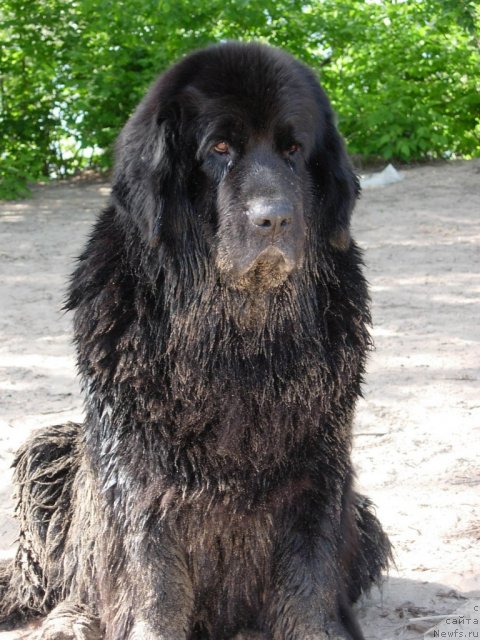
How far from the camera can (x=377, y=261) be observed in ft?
25.2

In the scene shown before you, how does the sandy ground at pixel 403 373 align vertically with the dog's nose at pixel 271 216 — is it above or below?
below

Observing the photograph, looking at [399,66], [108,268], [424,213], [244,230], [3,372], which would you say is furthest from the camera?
[399,66]

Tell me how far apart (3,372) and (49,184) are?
6075 mm

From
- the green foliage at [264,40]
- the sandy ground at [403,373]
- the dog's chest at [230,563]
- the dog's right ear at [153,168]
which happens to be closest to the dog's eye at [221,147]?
the dog's right ear at [153,168]

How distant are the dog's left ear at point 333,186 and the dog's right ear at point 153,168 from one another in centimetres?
46

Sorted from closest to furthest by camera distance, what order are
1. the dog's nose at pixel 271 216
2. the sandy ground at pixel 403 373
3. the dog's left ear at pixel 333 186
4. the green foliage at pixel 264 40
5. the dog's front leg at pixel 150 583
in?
the dog's nose at pixel 271 216
the dog's front leg at pixel 150 583
the dog's left ear at pixel 333 186
the sandy ground at pixel 403 373
the green foliage at pixel 264 40

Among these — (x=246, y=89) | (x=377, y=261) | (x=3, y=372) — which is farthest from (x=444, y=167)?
(x=246, y=89)

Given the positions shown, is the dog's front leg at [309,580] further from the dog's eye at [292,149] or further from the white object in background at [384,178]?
the white object in background at [384,178]

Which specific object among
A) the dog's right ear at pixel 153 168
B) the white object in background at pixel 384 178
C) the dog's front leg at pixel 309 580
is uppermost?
the dog's right ear at pixel 153 168

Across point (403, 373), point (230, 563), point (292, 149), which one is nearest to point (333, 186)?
point (292, 149)

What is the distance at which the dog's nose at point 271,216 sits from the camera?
2.77m

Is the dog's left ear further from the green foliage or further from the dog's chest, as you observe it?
the green foliage

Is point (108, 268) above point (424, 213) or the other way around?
above

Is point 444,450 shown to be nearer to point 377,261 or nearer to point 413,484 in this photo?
point 413,484
